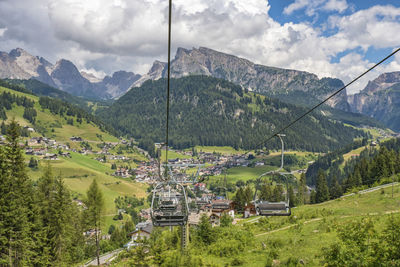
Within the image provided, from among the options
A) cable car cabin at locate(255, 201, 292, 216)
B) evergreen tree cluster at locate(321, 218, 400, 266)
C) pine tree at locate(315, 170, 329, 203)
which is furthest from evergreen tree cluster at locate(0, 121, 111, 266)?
pine tree at locate(315, 170, 329, 203)

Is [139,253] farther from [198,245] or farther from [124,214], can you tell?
[124,214]

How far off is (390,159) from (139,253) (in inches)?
3007

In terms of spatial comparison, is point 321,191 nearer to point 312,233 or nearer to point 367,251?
point 312,233

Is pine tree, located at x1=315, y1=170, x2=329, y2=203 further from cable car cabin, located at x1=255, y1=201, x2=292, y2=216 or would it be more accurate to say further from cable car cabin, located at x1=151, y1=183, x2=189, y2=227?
cable car cabin, located at x1=151, y1=183, x2=189, y2=227

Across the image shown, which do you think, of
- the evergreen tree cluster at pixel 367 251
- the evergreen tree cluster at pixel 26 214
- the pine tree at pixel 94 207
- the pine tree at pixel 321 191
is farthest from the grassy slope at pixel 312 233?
the pine tree at pixel 321 191

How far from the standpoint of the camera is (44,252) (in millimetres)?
41844

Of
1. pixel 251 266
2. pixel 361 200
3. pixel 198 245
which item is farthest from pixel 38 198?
pixel 361 200

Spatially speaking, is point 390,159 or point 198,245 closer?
point 198,245

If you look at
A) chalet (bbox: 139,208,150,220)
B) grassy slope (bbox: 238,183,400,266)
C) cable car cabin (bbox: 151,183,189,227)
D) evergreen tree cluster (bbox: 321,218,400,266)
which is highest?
cable car cabin (bbox: 151,183,189,227)

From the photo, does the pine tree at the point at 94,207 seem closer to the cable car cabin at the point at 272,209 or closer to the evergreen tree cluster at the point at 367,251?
the cable car cabin at the point at 272,209

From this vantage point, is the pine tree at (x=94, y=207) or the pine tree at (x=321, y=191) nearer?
the pine tree at (x=94, y=207)

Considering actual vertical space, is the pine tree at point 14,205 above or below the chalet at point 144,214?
above

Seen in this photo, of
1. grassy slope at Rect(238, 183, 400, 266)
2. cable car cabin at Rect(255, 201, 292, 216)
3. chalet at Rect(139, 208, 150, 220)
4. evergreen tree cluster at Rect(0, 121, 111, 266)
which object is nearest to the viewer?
cable car cabin at Rect(255, 201, 292, 216)

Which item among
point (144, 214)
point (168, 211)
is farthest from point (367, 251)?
point (144, 214)
